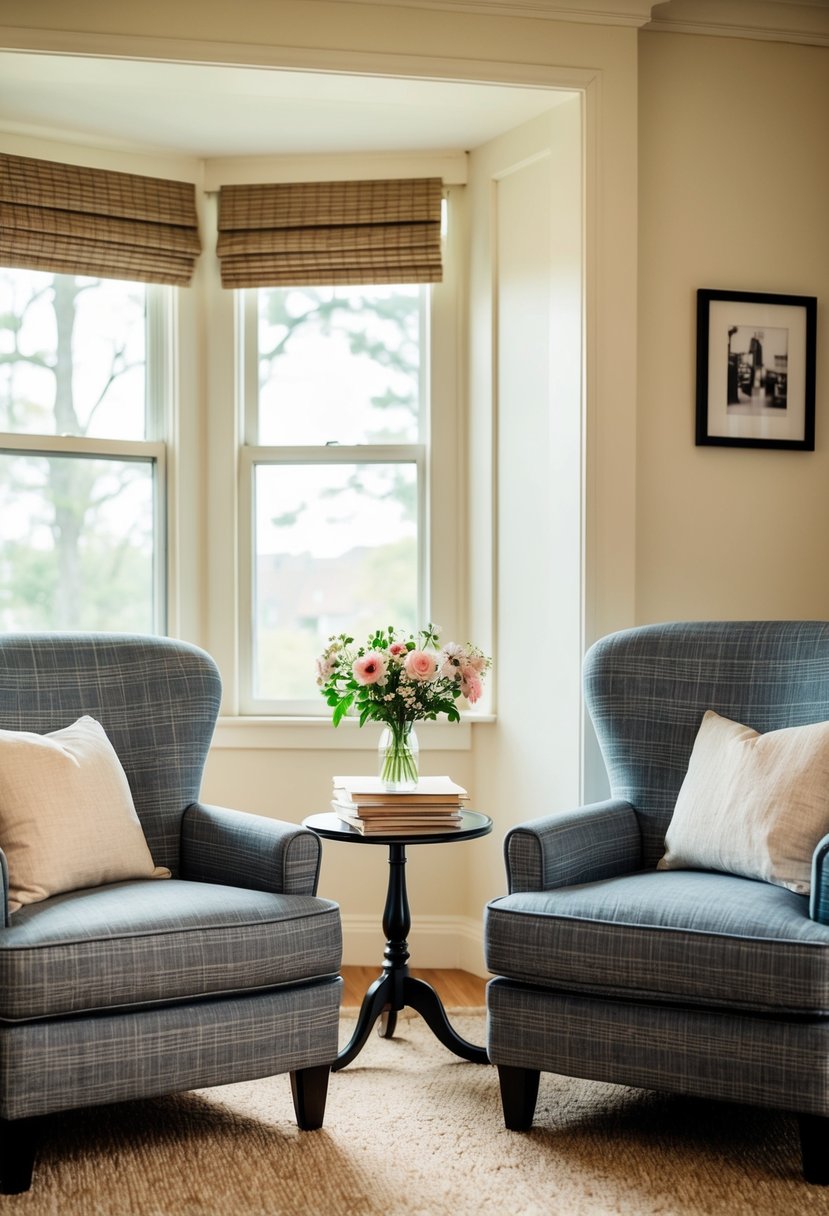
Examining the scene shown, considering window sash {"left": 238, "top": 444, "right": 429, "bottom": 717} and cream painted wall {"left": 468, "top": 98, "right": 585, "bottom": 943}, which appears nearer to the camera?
cream painted wall {"left": 468, "top": 98, "right": 585, "bottom": 943}

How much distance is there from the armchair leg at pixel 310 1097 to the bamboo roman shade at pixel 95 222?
2317mm

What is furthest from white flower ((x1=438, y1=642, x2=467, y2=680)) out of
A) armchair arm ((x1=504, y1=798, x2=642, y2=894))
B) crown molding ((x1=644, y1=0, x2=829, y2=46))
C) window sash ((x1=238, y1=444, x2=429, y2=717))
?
crown molding ((x1=644, y1=0, x2=829, y2=46))

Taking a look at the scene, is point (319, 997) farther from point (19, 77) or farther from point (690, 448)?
point (19, 77)

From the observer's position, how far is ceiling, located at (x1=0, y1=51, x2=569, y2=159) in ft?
10.1

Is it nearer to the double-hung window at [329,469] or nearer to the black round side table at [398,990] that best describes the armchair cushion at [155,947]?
the black round side table at [398,990]

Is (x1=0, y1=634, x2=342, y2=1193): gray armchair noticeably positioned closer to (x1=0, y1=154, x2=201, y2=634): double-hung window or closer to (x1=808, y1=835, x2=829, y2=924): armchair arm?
(x1=0, y1=154, x2=201, y2=634): double-hung window

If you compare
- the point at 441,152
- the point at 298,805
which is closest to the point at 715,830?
the point at 298,805

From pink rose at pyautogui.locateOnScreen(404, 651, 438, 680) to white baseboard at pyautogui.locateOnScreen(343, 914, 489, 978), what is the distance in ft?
3.99

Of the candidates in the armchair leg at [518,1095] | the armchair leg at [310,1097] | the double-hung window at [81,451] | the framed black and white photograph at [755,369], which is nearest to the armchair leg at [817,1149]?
the armchair leg at [518,1095]

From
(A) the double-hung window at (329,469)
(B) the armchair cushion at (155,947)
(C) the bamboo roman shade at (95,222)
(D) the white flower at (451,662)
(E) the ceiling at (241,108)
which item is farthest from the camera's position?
(A) the double-hung window at (329,469)

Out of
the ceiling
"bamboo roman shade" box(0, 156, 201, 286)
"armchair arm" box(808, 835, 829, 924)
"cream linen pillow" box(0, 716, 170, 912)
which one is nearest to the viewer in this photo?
"armchair arm" box(808, 835, 829, 924)

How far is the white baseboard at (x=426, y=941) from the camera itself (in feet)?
11.7

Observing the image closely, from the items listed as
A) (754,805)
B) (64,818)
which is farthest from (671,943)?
(64,818)

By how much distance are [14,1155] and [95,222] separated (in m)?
2.52
